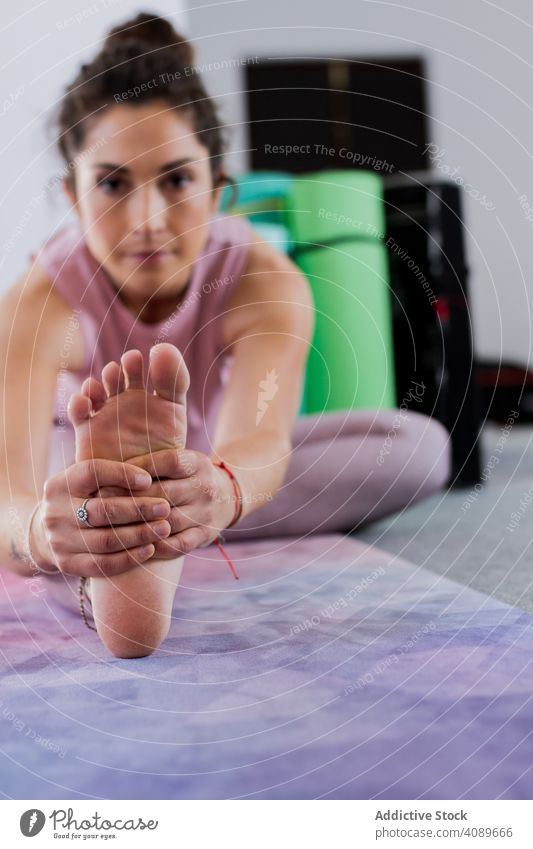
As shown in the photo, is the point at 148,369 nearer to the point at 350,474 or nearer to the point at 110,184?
the point at 110,184

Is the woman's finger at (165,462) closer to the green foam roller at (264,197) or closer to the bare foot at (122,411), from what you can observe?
the bare foot at (122,411)

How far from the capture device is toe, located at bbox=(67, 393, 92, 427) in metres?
0.51

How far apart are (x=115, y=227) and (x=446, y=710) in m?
0.45

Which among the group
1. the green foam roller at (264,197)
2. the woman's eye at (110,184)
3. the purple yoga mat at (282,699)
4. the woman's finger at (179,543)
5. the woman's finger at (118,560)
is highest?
the green foam roller at (264,197)

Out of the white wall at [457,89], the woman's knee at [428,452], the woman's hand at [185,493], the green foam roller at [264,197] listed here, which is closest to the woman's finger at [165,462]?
the woman's hand at [185,493]

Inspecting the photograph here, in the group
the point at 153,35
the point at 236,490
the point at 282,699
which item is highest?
the point at 153,35


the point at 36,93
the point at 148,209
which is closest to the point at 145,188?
the point at 148,209

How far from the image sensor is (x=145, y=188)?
2.19ft

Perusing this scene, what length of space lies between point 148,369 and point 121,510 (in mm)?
89

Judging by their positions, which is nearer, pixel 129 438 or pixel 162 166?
pixel 129 438

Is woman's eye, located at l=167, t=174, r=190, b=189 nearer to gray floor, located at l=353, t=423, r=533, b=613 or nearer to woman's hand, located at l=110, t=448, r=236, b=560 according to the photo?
woman's hand, located at l=110, t=448, r=236, b=560

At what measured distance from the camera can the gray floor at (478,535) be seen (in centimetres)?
69

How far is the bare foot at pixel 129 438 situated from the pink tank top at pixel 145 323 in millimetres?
247
